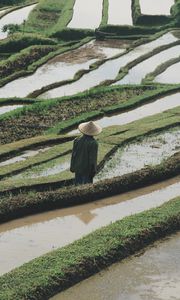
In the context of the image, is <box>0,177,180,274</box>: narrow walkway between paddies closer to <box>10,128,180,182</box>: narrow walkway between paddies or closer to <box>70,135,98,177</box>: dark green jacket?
<box>70,135,98,177</box>: dark green jacket

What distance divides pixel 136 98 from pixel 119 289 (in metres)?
10.5

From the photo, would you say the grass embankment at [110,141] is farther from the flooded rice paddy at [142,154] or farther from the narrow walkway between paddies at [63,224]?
the narrow walkway between paddies at [63,224]

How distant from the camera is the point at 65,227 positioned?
25.0 feet

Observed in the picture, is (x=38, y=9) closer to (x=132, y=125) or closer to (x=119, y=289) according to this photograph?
(x=132, y=125)

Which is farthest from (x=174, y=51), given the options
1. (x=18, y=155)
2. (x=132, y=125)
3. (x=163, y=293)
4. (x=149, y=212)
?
(x=163, y=293)

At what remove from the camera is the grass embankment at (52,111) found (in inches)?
522

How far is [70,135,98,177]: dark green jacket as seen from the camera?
8.70 meters

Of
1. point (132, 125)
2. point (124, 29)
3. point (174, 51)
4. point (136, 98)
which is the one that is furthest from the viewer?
point (124, 29)

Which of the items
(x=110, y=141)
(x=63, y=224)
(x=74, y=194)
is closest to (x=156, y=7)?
(x=110, y=141)

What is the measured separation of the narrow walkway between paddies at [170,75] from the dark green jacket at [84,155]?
11053 millimetres

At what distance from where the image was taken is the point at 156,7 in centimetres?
3247

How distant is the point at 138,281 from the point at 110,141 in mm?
5878

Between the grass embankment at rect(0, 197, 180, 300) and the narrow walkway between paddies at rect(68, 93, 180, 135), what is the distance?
602 cm

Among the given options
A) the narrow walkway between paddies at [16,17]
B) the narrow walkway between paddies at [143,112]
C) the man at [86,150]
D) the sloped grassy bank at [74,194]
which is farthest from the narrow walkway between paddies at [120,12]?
the man at [86,150]
